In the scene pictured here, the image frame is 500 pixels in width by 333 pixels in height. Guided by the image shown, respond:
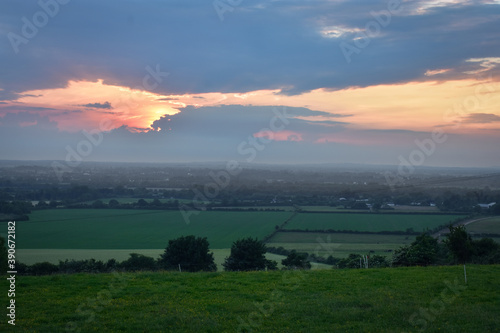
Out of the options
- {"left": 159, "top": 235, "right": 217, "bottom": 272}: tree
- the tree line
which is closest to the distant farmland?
{"left": 159, "top": 235, "right": 217, "bottom": 272}: tree

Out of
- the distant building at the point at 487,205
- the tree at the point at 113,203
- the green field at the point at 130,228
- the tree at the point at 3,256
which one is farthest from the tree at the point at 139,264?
the distant building at the point at 487,205

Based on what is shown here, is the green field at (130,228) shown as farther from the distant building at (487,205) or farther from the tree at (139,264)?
the distant building at (487,205)

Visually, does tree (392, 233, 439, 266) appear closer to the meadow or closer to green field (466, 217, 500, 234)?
the meadow

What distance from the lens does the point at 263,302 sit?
38.8 feet

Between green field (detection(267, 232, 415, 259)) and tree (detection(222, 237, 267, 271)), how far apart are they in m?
11.5

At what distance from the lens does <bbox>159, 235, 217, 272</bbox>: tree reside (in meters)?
22.6

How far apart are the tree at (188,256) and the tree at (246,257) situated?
1.18 metres

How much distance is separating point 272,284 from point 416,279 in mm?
5356

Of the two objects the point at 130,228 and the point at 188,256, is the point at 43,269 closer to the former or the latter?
the point at 188,256

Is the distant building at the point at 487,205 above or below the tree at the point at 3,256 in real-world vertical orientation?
above

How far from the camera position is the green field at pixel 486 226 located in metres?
39.1

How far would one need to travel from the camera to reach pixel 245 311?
1095cm

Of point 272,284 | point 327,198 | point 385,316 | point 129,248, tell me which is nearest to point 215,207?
point 327,198

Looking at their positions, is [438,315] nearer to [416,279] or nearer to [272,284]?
[416,279]
